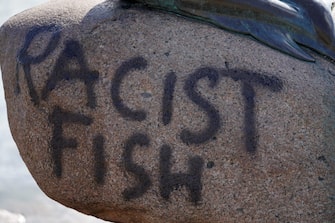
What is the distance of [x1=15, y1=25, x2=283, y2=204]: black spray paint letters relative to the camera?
181 inches

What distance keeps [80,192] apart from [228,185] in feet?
2.65

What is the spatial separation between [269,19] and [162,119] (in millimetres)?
Result: 827

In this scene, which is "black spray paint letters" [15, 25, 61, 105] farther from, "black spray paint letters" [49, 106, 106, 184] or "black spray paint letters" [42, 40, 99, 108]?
"black spray paint letters" [49, 106, 106, 184]

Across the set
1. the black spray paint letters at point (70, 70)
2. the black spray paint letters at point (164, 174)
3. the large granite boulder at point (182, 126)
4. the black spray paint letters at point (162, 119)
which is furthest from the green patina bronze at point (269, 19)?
the black spray paint letters at point (164, 174)

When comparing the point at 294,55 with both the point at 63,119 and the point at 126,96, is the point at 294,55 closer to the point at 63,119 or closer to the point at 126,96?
the point at 126,96

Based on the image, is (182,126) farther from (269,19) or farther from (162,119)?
(269,19)

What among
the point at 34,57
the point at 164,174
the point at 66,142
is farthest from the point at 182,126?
the point at 34,57

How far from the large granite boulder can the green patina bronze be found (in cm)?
6

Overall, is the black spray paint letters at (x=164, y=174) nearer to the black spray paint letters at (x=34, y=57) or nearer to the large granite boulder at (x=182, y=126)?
the large granite boulder at (x=182, y=126)

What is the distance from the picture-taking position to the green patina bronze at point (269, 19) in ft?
15.8

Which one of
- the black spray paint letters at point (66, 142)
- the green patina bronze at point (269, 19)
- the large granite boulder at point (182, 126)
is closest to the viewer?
the large granite boulder at point (182, 126)

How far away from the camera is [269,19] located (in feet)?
15.9

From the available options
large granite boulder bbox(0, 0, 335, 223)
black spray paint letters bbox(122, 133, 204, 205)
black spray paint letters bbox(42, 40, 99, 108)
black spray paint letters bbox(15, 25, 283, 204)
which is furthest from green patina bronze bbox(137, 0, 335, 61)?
black spray paint letters bbox(122, 133, 204, 205)

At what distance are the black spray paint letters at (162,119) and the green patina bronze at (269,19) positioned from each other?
29cm
